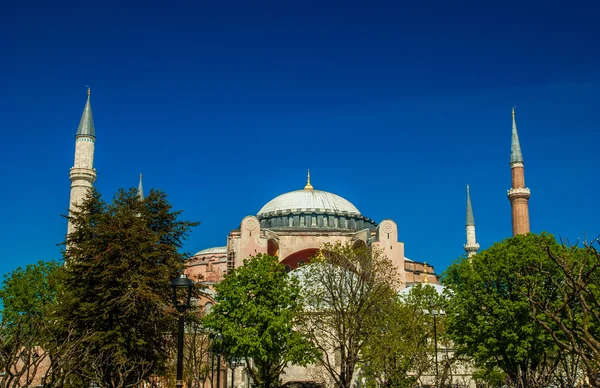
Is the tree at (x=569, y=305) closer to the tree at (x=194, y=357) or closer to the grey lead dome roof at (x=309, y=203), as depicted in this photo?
the tree at (x=194, y=357)

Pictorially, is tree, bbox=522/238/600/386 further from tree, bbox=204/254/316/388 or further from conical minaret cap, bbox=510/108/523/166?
conical minaret cap, bbox=510/108/523/166

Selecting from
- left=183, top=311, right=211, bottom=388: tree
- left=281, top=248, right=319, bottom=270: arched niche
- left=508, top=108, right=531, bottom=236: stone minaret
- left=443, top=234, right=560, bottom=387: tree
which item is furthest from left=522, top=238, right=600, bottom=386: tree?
left=508, top=108, right=531, bottom=236: stone minaret

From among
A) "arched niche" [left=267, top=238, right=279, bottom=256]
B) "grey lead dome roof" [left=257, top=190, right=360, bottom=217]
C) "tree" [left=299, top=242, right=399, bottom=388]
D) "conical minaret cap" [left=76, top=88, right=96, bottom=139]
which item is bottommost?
"tree" [left=299, top=242, right=399, bottom=388]

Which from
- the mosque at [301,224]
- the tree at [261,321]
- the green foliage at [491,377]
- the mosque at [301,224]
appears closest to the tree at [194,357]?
the tree at [261,321]

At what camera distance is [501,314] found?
2883 cm

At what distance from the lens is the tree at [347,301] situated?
89.5 feet

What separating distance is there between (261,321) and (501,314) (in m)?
9.95

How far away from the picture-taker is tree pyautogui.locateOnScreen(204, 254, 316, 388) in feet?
90.6

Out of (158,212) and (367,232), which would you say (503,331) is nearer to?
(158,212)

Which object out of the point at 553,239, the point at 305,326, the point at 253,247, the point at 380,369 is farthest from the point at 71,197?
the point at 553,239

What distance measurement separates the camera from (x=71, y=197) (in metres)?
47.7

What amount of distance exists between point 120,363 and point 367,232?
28.5 meters

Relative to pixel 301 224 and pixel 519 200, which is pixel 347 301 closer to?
pixel 301 224

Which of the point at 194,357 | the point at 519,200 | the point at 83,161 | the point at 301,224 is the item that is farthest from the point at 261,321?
the point at 519,200
